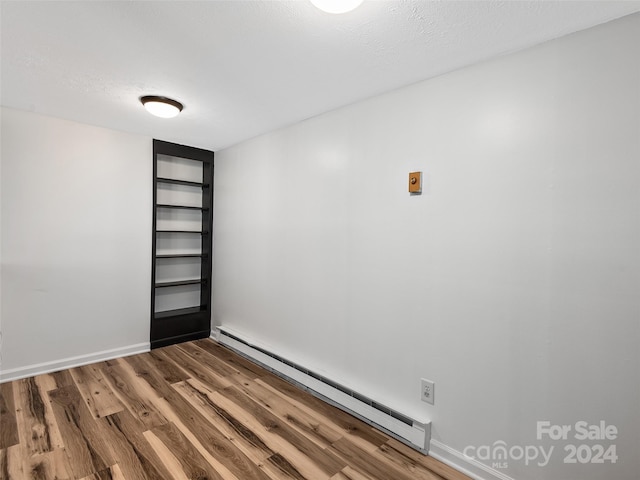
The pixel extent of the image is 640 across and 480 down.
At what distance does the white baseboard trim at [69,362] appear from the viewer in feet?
9.49

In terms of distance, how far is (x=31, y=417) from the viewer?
231 cm

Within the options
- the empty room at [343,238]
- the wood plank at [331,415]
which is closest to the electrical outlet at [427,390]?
the empty room at [343,238]

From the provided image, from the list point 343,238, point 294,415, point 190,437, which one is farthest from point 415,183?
point 190,437

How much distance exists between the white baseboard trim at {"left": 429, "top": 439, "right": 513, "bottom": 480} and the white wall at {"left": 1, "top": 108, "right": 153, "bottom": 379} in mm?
3130

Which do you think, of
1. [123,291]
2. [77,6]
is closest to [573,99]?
[77,6]

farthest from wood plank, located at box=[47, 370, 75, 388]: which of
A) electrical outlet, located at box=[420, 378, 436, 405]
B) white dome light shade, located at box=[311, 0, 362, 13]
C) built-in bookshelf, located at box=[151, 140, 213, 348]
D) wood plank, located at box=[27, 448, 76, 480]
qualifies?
white dome light shade, located at box=[311, 0, 362, 13]

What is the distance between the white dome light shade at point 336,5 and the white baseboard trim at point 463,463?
2386mm

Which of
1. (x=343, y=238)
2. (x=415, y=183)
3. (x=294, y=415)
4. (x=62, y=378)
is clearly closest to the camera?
(x=415, y=183)

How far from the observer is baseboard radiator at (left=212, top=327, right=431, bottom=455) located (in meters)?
2.05

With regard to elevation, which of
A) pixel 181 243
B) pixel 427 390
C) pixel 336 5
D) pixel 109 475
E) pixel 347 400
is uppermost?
pixel 336 5

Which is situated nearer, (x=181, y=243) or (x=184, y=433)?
(x=184, y=433)

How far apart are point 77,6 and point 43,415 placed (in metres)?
2.62

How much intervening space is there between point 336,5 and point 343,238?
5.20 ft

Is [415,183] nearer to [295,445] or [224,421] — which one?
[295,445]
